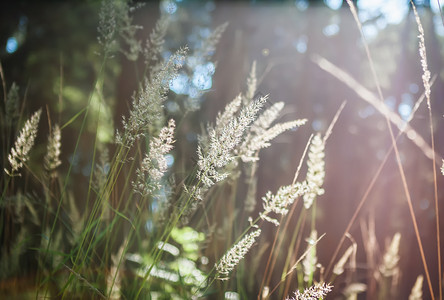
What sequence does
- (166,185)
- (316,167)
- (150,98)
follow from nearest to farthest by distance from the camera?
(150,98)
(316,167)
(166,185)

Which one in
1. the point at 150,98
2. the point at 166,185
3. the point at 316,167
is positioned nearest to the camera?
the point at 150,98

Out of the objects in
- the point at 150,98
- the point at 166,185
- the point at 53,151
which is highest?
the point at 150,98

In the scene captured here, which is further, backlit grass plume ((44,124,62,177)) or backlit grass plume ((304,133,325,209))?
backlit grass plume ((44,124,62,177))

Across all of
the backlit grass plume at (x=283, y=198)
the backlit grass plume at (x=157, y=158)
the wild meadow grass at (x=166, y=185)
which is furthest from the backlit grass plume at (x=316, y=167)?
the backlit grass plume at (x=157, y=158)

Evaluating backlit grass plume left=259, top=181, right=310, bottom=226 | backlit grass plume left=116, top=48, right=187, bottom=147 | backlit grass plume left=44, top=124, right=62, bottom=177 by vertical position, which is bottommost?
backlit grass plume left=259, top=181, right=310, bottom=226

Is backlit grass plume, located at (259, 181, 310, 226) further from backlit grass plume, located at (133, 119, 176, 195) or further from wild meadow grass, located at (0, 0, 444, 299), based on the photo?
backlit grass plume, located at (133, 119, 176, 195)

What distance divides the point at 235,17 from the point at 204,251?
435 centimetres

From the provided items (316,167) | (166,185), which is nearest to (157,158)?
(166,185)

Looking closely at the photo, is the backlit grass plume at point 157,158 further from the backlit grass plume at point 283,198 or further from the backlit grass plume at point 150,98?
the backlit grass plume at point 283,198

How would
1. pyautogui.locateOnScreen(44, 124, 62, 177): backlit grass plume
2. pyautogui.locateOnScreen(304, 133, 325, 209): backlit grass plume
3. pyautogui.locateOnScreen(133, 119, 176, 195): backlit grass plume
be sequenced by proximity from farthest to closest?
1. pyautogui.locateOnScreen(44, 124, 62, 177): backlit grass plume
2. pyautogui.locateOnScreen(304, 133, 325, 209): backlit grass plume
3. pyautogui.locateOnScreen(133, 119, 176, 195): backlit grass plume

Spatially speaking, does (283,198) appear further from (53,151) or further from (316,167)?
(53,151)

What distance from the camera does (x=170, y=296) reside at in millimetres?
1297

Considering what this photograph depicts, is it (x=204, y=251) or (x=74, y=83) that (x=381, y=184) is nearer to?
(x=204, y=251)

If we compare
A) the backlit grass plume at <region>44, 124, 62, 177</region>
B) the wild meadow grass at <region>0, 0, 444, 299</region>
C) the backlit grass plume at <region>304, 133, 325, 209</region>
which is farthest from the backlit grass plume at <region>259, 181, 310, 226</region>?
the backlit grass plume at <region>44, 124, 62, 177</region>
